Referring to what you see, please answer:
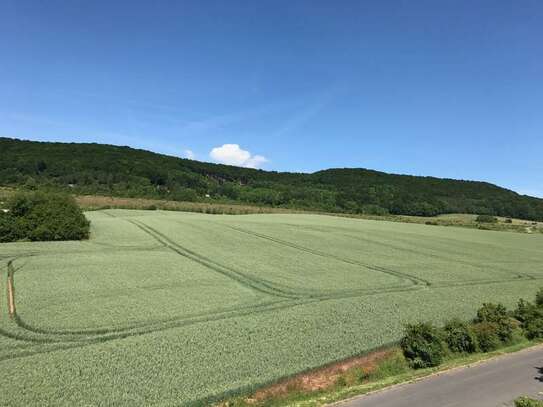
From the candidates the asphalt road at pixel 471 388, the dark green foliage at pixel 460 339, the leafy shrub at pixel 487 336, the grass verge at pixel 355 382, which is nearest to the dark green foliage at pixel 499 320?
the leafy shrub at pixel 487 336

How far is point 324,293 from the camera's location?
97.0 feet

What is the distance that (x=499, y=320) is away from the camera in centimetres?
2408

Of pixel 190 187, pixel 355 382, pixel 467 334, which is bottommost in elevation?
pixel 355 382

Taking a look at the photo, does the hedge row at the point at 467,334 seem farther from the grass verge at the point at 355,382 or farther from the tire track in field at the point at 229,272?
the tire track in field at the point at 229,272

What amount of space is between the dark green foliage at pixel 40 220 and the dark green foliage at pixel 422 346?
41.1 metres

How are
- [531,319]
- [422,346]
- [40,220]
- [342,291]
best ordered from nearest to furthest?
[422,346], [531,319], [342,291], [40,220]

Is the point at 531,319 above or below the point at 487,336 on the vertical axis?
above

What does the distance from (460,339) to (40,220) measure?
4544 cm

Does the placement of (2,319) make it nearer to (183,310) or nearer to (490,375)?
(183,310)

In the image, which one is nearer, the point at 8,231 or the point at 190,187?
the point at 8,231

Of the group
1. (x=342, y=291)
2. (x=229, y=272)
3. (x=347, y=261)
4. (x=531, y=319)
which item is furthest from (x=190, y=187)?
(x=531, y=319)

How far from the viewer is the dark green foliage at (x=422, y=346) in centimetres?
1975

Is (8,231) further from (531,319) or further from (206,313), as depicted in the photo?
(531,319)

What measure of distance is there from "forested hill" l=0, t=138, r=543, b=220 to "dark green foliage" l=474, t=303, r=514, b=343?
351ft
